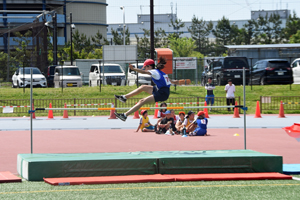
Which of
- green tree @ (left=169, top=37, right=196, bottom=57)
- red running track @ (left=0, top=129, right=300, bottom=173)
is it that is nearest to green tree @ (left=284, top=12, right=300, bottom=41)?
green tree @ (left=169, top=37, right=196, bottom=57)

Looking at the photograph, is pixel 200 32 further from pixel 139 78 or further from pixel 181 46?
pixel 139 78

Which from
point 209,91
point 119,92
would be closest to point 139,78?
point 119,92

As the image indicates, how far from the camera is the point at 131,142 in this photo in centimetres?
1422

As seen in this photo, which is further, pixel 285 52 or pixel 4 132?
pixel 285 52

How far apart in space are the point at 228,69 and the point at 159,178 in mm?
24580

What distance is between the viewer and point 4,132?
17312 mm

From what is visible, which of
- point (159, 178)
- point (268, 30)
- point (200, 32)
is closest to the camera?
point (159, 178)

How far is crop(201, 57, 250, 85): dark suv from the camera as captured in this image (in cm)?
3197

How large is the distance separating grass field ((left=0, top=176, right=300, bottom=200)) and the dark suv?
24.0 m

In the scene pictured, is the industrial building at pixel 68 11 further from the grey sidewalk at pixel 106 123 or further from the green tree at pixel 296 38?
the grey sidewalk at pixel 106 123

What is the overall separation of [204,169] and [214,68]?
2542 centimetres

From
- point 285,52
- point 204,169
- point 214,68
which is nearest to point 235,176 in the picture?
point 204,169

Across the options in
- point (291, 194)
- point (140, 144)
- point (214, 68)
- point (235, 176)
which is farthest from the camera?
point (214, 68)

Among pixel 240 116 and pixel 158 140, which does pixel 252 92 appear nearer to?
pixel 240 116
